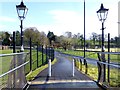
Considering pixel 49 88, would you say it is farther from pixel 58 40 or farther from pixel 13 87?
pixel 58 40

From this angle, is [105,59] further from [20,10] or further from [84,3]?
[84,3]

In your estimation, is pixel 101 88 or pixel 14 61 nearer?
pixel 14 61

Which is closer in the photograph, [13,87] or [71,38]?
[13,87]

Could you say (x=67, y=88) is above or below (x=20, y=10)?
below

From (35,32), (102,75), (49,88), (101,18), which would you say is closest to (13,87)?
(49,88)

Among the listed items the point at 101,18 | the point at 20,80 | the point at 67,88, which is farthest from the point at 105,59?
the point at 101,18

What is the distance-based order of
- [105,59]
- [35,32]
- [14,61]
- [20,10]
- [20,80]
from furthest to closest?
[35,32]
[20,10]
[105,59]
[20,80]
[14,61]

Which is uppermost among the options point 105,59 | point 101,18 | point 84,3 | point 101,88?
point 84,3

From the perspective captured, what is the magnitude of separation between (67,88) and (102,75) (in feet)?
7.02

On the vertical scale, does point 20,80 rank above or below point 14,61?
below

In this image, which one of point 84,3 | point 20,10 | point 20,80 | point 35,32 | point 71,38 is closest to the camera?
point 20,80

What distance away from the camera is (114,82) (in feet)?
40.0

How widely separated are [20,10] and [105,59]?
622cm

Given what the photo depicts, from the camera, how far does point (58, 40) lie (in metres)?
129
